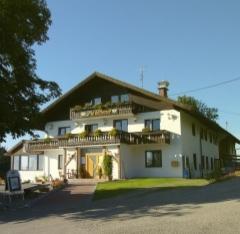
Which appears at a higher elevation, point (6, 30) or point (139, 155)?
point (6, 30)

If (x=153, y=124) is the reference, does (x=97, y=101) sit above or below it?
above

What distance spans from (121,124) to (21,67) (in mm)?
17797

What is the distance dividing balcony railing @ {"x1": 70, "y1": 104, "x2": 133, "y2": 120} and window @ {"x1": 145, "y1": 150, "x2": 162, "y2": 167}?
381cm

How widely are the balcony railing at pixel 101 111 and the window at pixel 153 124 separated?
67.5 inches

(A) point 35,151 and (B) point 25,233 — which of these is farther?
(A) point 35,151

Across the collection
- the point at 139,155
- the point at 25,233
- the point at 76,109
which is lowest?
the point at 25,233

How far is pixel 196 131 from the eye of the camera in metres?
39.7

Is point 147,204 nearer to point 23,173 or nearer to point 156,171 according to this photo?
point 156,171

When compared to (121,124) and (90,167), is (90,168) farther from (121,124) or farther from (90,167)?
(121,124)

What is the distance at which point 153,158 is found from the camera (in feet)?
116

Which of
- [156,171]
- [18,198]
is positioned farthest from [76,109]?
[18,198]

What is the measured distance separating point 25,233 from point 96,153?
23239 millimetres

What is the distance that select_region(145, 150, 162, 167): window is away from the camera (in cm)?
3497

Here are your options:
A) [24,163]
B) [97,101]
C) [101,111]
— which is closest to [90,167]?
[101,111]
